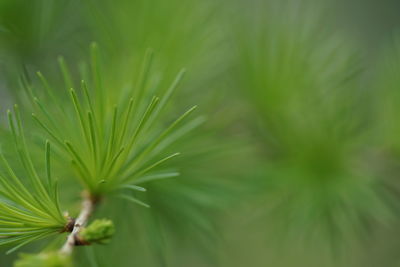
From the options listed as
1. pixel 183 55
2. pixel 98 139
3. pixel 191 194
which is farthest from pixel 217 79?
pixel 98 139

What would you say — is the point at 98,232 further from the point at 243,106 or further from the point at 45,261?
the point at 243,106

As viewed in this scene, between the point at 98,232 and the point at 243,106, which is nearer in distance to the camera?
the point at 98,232

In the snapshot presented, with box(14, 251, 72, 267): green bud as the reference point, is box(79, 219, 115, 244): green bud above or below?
above

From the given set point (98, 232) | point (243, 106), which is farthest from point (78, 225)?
point (243, 106)

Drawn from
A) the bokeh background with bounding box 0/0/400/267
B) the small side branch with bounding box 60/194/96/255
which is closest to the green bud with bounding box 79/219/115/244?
the small side branch with bounding box 60/194/96/255

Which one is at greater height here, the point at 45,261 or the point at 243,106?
the point at 243,106

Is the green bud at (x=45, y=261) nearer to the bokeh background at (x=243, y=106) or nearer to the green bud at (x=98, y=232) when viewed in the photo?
the green bud at (x=98, y=232)

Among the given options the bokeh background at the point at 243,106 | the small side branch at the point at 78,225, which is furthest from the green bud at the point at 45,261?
the bokeh background at the point at 243,106

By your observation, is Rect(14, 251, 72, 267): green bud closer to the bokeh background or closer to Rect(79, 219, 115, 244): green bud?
Rect(79, 219, 115, 244): green bud
